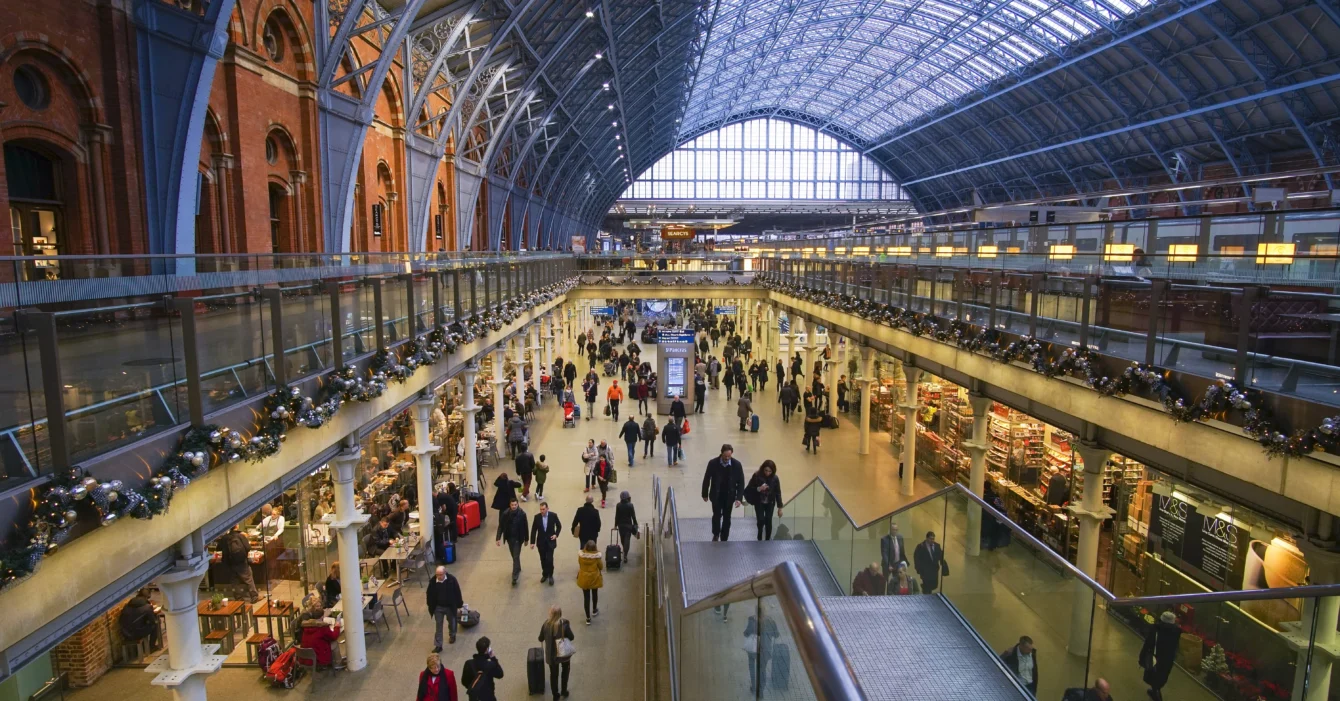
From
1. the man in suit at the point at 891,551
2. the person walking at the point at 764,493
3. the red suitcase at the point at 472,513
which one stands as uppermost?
the man in suit at the point at 891,551

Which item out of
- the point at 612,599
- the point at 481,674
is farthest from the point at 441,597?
the point at 612,599

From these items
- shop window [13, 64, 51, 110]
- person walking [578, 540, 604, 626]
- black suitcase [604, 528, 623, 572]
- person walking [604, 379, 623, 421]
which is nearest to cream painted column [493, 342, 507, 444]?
person walking [604, 379, 623, 421]

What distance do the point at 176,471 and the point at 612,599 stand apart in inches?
288

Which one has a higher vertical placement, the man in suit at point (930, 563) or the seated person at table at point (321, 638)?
the man in suit at point (930, 563)

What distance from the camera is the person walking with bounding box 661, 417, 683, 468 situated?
18.1 metres

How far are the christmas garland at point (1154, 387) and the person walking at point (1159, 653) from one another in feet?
9.32

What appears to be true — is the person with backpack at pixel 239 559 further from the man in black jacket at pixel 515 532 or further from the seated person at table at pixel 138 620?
the man in black jacket at pixel 515 532

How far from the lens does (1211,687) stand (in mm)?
3539

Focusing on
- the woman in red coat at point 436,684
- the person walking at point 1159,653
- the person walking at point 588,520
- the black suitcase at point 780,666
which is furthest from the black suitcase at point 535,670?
the person walking at point 1159,653

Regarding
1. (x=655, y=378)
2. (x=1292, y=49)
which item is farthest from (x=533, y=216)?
(x=1292, y=49)

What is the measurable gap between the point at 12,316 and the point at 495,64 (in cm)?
2647

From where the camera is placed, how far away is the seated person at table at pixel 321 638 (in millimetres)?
9188

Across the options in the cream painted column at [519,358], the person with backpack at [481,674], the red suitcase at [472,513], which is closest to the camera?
the person with backpack at [481,674]

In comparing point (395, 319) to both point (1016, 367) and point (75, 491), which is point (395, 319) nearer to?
point (75, 491)
